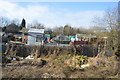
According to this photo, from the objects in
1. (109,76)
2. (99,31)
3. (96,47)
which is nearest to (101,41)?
(99,31)

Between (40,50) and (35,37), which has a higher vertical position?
(35,37)

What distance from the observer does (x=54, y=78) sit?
15.4ft

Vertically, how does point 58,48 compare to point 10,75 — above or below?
above

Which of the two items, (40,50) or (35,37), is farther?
(35,37)

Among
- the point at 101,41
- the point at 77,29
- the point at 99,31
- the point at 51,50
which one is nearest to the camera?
the point at 51,50

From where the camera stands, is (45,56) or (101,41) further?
(101,41)

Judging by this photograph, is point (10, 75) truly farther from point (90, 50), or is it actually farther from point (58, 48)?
point (90, 50)

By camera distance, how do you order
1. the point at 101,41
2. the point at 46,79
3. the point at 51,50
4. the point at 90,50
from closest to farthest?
the point at 46,79 < the point at 51,50 < the point at 90,50 < the point at 101,41

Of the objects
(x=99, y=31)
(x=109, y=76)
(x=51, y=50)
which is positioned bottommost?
(x=109, y=76)

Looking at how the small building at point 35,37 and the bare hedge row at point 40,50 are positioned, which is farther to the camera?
the small building at point 35,37

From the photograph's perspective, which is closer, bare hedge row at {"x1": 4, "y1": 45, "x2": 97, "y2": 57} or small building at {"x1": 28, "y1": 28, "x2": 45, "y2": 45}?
bare hedge row at {"x1": 4, "y1": 45, "x2": 97, "y2": 57}

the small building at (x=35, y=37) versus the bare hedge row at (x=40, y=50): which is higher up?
the small building at (x=35, y=37)

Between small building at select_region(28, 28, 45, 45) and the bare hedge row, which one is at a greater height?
small building at select_region(28, 28, 45, 45)

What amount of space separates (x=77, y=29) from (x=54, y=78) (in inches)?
1482
